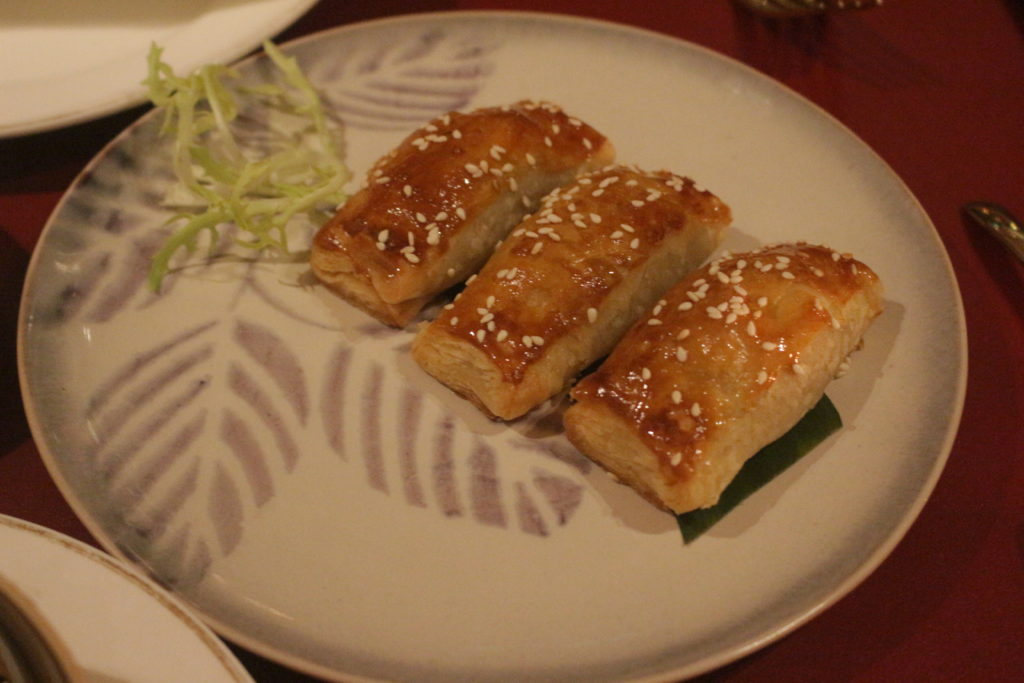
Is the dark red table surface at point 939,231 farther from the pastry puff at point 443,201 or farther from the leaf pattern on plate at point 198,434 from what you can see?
the pastry puff at point 443,201

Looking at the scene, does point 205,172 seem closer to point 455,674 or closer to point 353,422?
point 353,422

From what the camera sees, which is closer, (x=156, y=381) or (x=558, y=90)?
(x=156, y=381)

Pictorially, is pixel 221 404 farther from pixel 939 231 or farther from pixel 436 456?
pixel 939 231

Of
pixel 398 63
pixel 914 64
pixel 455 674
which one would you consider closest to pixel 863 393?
pixel 455 674

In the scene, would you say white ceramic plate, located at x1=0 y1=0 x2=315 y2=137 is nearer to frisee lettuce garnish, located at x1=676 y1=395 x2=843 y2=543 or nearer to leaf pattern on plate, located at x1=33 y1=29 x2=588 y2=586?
leaf pattern on plate, located at x1=33 y1=29 x2=588 y2=586

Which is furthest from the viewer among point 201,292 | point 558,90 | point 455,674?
point 558,90

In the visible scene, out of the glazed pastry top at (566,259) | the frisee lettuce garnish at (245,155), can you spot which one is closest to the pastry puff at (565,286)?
the glazed pastry top at (566,259)
